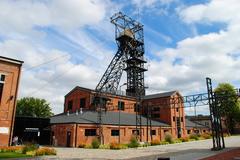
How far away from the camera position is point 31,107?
6119 centimetres

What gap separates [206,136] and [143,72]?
17836 mm

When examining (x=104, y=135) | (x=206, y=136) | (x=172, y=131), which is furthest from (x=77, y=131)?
(x=206, y=136)

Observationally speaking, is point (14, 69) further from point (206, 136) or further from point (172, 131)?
point (206, 136)

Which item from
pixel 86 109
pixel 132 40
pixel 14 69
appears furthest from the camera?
pixel 132 40

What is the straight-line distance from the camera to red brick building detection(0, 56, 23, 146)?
2356 centimetres

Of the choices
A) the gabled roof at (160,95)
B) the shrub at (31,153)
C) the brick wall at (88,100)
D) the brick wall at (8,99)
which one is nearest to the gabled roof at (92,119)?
the brick wall at (88,100)

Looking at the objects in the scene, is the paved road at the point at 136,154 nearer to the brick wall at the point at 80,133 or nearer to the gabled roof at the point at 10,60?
the brick wall at the point at 80,133

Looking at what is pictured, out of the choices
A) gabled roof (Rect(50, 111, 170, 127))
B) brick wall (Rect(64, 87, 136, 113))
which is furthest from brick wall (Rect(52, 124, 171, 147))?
brick wall (Rect(64, 87, 136, 113))

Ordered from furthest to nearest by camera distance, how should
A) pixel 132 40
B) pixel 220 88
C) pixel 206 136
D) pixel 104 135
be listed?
1. pixel 220 88
2. pixel 132 40
3. pixel 206 136
4. pixel 104 135

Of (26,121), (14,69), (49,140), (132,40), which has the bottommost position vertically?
(49,140)

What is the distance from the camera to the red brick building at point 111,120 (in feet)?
97.6

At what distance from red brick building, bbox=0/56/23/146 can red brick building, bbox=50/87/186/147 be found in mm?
7531

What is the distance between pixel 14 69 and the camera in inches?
991

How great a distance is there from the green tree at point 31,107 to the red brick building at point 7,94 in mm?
38590
